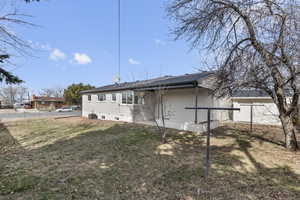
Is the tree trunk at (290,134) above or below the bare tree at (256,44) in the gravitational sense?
below

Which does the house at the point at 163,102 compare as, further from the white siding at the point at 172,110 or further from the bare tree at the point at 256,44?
the bare tree at the point at 256,44

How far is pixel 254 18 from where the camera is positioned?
Answer: 243 inches

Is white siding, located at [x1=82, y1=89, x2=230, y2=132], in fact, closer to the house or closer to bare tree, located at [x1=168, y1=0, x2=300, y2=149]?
the house

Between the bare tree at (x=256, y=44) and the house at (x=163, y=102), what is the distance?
2217 mm

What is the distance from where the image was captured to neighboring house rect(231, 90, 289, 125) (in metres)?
12.7

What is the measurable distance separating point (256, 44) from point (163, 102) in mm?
7204

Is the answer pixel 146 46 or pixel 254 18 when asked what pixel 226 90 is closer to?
Answer: pixel 254 18

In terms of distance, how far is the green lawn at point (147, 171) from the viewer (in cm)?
342

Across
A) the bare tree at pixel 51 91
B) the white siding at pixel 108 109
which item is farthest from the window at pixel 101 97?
the bare tree at pixel 51 91

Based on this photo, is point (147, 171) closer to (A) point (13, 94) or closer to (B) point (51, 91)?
(B) point (51, 91)

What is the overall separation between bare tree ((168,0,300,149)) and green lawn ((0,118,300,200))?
229 centimetres

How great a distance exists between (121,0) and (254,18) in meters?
9.89

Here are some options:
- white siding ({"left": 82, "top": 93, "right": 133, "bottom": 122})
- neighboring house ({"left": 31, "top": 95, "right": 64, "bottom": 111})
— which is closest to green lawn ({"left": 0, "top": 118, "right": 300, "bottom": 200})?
white siding ({"left": 82, "top": 93, "right": 133, "bottom": 122})

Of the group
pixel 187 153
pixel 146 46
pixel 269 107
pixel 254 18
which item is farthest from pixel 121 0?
pixel 269 107
